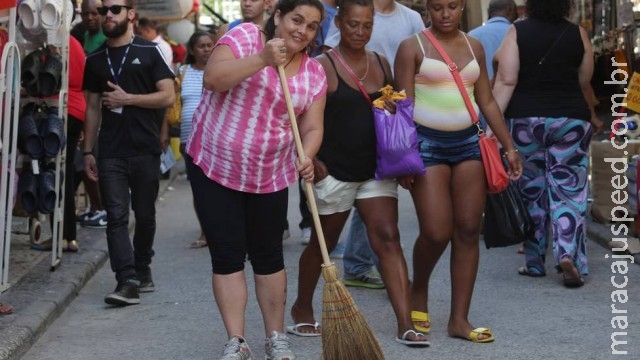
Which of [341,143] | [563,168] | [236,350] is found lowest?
[236,350]

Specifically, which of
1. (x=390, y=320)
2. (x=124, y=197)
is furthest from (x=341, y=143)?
(x=124, y=197)

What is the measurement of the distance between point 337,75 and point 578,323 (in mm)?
1918

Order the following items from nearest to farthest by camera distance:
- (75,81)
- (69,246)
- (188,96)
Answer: (75,81) → (69,246) → (188,96)

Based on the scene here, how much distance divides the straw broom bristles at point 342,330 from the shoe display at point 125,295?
248 cm

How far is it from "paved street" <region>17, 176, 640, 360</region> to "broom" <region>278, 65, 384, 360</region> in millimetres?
623

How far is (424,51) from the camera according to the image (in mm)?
6562

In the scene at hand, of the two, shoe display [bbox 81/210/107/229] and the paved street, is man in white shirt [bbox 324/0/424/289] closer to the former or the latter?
the paved street

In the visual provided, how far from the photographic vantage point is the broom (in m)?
5.63

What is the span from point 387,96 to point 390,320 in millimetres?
1410

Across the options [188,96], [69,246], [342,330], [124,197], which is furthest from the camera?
[188,96]

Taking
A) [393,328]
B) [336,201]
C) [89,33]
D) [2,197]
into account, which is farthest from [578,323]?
[89,33]

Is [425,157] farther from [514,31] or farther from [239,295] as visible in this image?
[514,31]

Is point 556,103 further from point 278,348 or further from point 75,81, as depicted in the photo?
point 75,81

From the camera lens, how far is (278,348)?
19.6 feet
